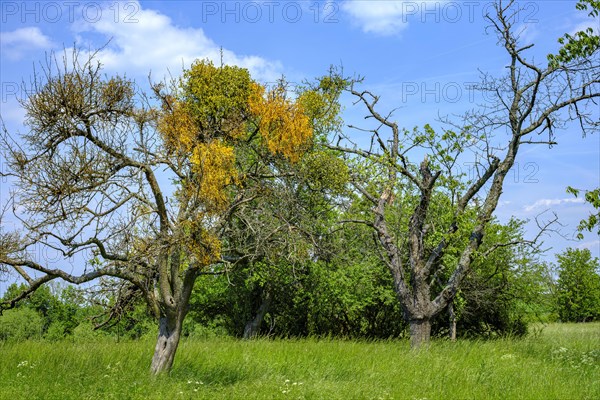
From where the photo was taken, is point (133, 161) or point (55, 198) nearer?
point (55, 198)

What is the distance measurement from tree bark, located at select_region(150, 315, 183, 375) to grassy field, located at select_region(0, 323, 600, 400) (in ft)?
1.06

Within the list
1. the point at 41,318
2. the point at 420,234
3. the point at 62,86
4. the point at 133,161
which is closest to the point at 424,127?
the point at 420,234

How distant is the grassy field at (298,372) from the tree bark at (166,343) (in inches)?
12.7

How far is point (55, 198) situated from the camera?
11.8m

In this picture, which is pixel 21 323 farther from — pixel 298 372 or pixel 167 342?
pixel 298 372

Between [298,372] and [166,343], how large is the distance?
11.3ft

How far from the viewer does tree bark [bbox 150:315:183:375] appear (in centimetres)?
1291

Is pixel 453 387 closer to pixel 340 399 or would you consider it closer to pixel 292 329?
pixel 340 399

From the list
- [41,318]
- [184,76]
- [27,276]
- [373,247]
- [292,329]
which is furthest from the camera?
[41,318]

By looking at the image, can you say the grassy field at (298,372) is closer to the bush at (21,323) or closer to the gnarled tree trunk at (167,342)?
the gnarled tree trunk at (167,342)

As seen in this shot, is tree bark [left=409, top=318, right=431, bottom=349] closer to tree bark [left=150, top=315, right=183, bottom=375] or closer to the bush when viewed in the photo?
tree bark [left=150, top=315, right=183, bottom=375]

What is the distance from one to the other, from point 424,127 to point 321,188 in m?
4.55

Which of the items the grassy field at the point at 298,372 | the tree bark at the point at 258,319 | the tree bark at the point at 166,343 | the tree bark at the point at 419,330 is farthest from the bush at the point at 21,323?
the tree bark at the point at 419,330


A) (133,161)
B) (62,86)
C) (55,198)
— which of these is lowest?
(55,198)
